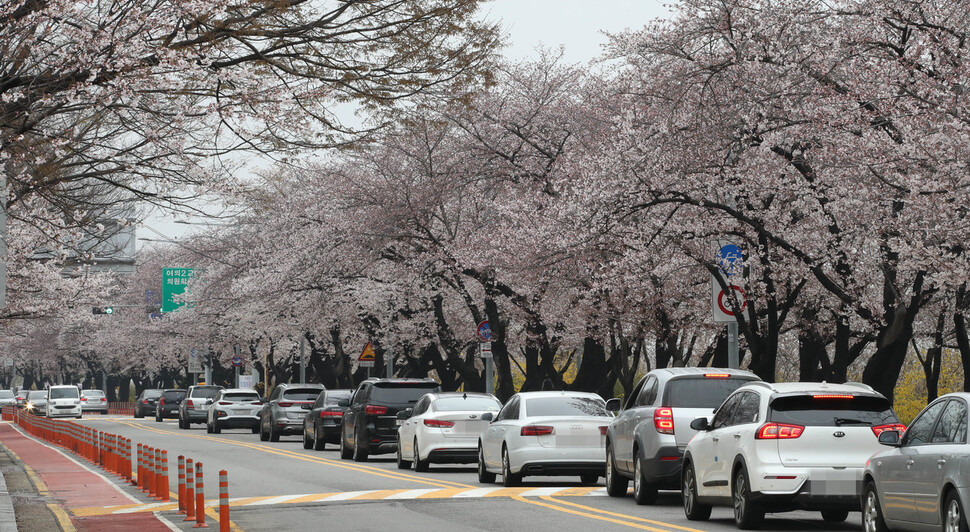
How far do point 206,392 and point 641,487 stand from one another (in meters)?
38.7

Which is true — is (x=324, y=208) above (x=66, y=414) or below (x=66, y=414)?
above

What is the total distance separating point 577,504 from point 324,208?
2607 centimetres

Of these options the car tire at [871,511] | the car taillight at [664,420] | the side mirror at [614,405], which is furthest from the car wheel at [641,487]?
the car tire at [871,511]

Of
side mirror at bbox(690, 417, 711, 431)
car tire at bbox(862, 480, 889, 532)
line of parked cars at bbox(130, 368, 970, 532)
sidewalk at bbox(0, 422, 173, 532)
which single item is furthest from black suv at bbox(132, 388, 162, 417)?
car tire at bbox(862, 480, 889, 532)

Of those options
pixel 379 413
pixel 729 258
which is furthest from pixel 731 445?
pixel 379 413

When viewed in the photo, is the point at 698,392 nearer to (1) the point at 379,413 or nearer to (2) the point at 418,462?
(2) the point at 418,462

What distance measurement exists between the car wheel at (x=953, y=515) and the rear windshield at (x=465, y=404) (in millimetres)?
13816

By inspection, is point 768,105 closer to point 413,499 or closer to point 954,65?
point 954,65

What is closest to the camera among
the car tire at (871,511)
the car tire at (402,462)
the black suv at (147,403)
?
the car tire at (871,511)

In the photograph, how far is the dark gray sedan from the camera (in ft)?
31.5

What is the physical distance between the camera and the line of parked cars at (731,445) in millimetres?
10492

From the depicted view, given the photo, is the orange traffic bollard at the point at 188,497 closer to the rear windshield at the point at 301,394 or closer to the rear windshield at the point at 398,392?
the rear windshield at the point at 398,392

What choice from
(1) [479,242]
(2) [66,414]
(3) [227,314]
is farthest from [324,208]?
(2) [66,414]

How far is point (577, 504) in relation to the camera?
16.0 meters
